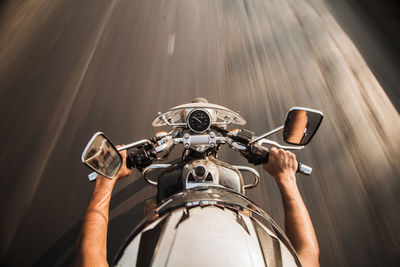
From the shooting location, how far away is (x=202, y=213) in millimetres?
682

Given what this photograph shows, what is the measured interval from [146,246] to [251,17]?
4.69m

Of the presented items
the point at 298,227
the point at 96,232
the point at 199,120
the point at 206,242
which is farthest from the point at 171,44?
the point at 206,242

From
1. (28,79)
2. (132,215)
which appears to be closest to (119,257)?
(132,215)

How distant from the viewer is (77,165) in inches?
94.6

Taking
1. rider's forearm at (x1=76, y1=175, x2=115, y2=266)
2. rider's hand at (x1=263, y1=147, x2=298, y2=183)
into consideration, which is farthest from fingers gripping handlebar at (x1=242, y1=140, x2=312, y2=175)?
rider's forearm at (x1=76, y1=175, x2=115, y2=266)

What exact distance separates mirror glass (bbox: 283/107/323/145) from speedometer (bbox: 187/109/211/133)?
0.41 metres

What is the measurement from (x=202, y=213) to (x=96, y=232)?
2.52 feet

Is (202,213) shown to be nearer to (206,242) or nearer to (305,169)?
(206,242)

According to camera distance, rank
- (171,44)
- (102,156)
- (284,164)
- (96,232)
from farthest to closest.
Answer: (171,44) < (284,164) < (96,232) < (102,156)

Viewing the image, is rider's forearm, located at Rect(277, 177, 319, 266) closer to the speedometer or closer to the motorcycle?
the motorcycle

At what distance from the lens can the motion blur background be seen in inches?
82.7

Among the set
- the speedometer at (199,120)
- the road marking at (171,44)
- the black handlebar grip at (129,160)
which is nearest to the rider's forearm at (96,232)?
the black handlebar grip at (129,160)

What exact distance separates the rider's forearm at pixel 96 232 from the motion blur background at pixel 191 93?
36.1 inches

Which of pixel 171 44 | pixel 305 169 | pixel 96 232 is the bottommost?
pixel 96 232
